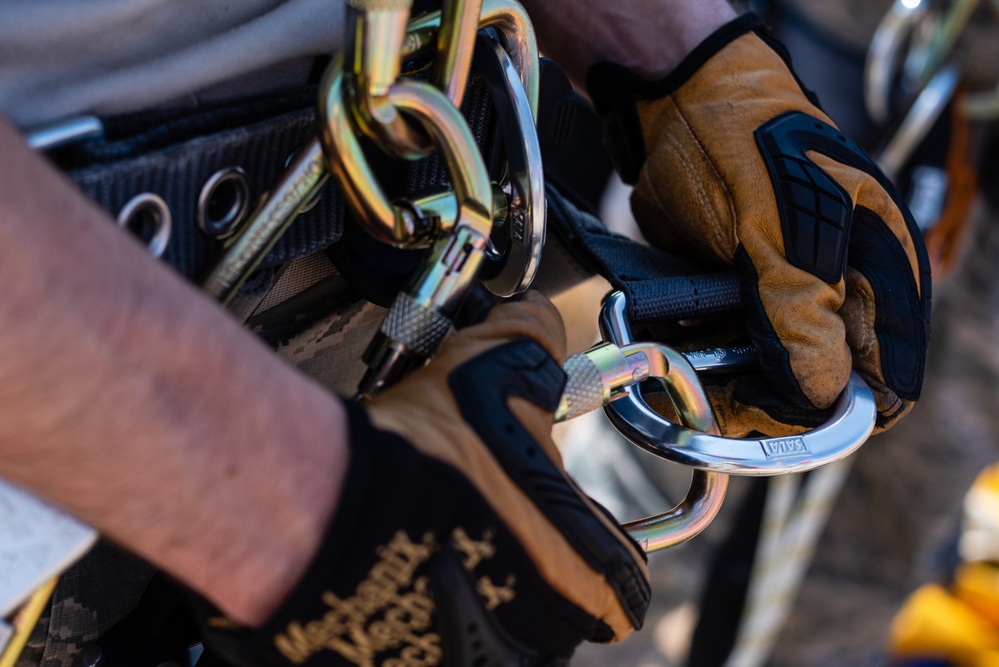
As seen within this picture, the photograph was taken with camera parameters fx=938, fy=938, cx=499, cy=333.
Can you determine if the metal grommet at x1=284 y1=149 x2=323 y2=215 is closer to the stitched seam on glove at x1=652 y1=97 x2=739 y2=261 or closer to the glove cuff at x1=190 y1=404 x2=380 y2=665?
the glove cuff at x1=190 y1=404 x2=380 y2=665

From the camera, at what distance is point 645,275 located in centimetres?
80

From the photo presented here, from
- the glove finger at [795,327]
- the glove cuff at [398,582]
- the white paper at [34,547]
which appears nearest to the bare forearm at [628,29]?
the glove finger at [795,327]

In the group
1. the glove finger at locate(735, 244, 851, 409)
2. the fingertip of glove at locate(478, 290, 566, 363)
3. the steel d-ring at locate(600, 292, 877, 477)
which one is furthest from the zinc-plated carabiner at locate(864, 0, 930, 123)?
the fingertip of glove at locate(478, 290, 566, 363)

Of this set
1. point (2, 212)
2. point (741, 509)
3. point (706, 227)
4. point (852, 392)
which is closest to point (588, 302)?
point (706, 227)

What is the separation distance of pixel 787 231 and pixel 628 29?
0.30 metres

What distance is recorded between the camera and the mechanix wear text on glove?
0.47 metres

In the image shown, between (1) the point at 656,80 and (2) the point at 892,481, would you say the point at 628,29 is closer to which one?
(1) the point at 656,80

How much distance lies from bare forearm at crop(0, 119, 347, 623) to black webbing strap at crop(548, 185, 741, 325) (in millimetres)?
336

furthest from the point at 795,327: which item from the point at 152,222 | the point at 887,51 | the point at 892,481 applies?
the point at 892,481

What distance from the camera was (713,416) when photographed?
67 cm

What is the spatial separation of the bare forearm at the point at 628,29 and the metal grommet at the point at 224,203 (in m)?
0.47

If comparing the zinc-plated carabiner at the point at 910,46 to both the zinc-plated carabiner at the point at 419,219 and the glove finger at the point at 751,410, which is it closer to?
the glove finger at the point at 751,410

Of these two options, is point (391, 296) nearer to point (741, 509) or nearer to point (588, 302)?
point (588, 302)

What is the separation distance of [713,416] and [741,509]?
1780 millimetres
